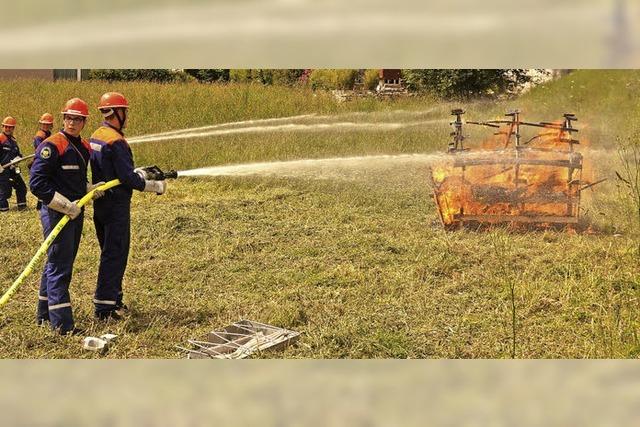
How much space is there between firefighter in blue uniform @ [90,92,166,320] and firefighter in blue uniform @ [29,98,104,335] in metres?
0.21

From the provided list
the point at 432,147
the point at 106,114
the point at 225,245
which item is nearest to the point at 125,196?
the point at 106,114

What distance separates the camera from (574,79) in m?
6.41

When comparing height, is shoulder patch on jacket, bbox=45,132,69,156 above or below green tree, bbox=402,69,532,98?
below

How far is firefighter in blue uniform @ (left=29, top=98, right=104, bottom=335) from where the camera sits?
17.3 feet

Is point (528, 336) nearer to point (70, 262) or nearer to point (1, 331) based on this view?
point (70, 262)

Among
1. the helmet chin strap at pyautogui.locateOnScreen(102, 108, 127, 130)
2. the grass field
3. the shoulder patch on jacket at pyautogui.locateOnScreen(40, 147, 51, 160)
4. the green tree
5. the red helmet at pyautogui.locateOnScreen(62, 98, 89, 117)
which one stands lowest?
the grass field

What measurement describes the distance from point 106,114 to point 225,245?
259 centimetres

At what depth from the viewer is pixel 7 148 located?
29.7 ft

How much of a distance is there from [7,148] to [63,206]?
4515 mm

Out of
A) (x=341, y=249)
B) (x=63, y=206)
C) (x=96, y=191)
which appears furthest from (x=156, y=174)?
(x=341, y=249)

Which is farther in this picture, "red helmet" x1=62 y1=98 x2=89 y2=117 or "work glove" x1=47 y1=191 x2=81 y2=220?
"red helmet" x1=62 y1=98 x2=89 y2=117

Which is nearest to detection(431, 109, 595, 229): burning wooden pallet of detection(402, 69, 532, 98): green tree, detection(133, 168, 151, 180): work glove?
detection(402, 69, 532, 98): green tree

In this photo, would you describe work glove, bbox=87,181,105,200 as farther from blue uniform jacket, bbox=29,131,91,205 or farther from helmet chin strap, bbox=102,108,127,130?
helmet chin strap, bbox=102,108,127,130

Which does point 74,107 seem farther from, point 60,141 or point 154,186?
point 154,186
